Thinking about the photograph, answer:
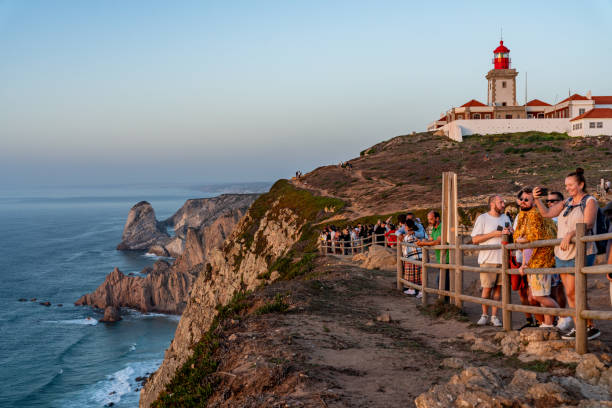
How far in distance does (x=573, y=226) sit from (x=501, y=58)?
83.7 meters

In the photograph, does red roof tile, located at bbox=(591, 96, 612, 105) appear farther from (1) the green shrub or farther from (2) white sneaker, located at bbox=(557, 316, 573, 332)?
(2) white sneaker, located at bbox=(557, 316, 573, 332)

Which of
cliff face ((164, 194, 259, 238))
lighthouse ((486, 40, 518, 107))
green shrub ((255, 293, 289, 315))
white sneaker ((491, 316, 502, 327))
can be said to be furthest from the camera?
Result: cliff face ((164, 194, 259, 238))

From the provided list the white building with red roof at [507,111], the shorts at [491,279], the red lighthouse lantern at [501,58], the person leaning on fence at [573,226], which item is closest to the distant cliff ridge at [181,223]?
the white building with red roof at [507,111]

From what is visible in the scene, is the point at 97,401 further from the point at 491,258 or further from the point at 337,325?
the point at 491,258

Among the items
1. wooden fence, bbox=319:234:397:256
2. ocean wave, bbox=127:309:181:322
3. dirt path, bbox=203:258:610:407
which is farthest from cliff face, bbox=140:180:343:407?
dirt path, bbox=203:258:610:407

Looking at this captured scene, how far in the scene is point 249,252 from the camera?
4909 centimetres

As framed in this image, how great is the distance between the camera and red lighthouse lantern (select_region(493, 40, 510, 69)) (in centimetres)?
8106

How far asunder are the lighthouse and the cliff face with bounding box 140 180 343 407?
134ft

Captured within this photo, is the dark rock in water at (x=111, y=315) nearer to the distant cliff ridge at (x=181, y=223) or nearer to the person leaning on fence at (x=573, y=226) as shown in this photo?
the distant cliff ridge at (x=181, y=223)

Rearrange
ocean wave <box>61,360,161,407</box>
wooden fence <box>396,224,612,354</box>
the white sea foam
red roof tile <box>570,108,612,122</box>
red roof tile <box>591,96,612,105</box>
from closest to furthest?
1. wooden fence <box>396,224,612,354</box>
2. ocean wave <box>61,360,161,407</box>
3. the white sea foam
4. red roof tile <box>570,108,612,122</box>
5. red roof tile <box>591,96,612,105</box>

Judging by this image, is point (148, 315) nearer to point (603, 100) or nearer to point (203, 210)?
point (603, 100)

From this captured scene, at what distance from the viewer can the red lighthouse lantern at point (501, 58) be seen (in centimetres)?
8106

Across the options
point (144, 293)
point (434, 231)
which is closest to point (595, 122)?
point (144, 293)

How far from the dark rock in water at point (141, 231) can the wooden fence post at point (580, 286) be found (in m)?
125
